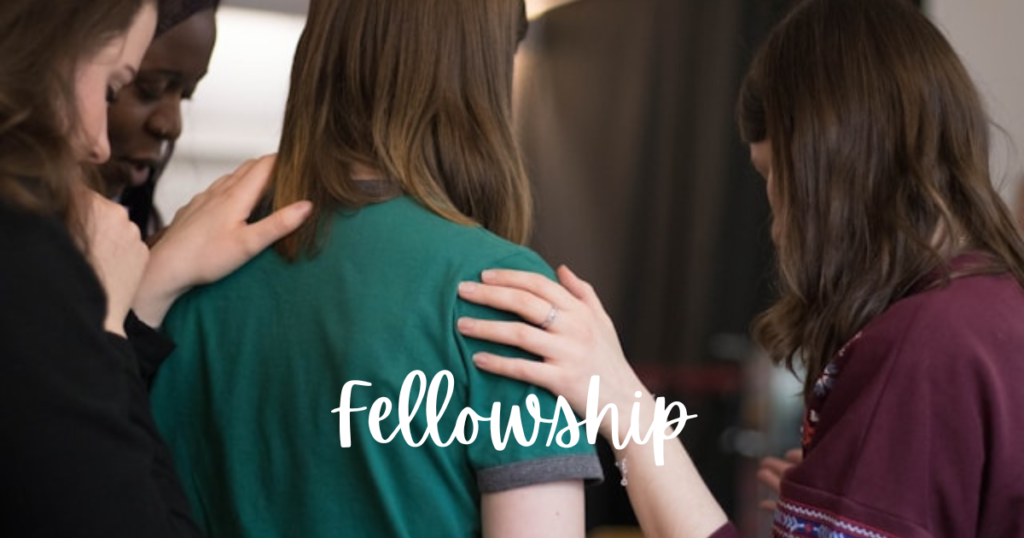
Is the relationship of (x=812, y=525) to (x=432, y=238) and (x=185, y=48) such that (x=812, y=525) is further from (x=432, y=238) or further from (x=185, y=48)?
(x=185, y=48)

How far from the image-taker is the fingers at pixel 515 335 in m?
1.12

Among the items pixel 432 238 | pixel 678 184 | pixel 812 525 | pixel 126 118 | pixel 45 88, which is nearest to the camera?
pixel 45 88

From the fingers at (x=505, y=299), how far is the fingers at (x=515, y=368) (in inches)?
1.6

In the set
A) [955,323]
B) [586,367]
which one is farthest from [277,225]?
[955,323]

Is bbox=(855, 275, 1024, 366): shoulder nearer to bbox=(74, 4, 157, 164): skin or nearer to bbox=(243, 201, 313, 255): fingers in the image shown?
bbox=(243, 201, 313, 255): fingers

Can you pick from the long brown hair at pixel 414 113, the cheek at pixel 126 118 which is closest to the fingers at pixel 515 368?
the long brown hair at pixel 414 113

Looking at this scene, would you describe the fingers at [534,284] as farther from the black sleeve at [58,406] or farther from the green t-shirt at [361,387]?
the black sleeve at [58,406]

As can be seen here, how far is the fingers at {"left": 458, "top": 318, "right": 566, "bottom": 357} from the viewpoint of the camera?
3.67 feet

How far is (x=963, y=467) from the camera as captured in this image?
47.3 inches

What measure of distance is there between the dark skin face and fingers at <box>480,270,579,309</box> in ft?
2.52

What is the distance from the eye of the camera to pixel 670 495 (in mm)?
1373

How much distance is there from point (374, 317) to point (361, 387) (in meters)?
0.06

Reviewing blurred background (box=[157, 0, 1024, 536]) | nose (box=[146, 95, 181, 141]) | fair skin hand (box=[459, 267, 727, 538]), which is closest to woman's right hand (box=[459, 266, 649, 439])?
fair skin hand (box=[459, 267, 727, 538])

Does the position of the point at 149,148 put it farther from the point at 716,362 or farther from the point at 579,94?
the point at 716,362
